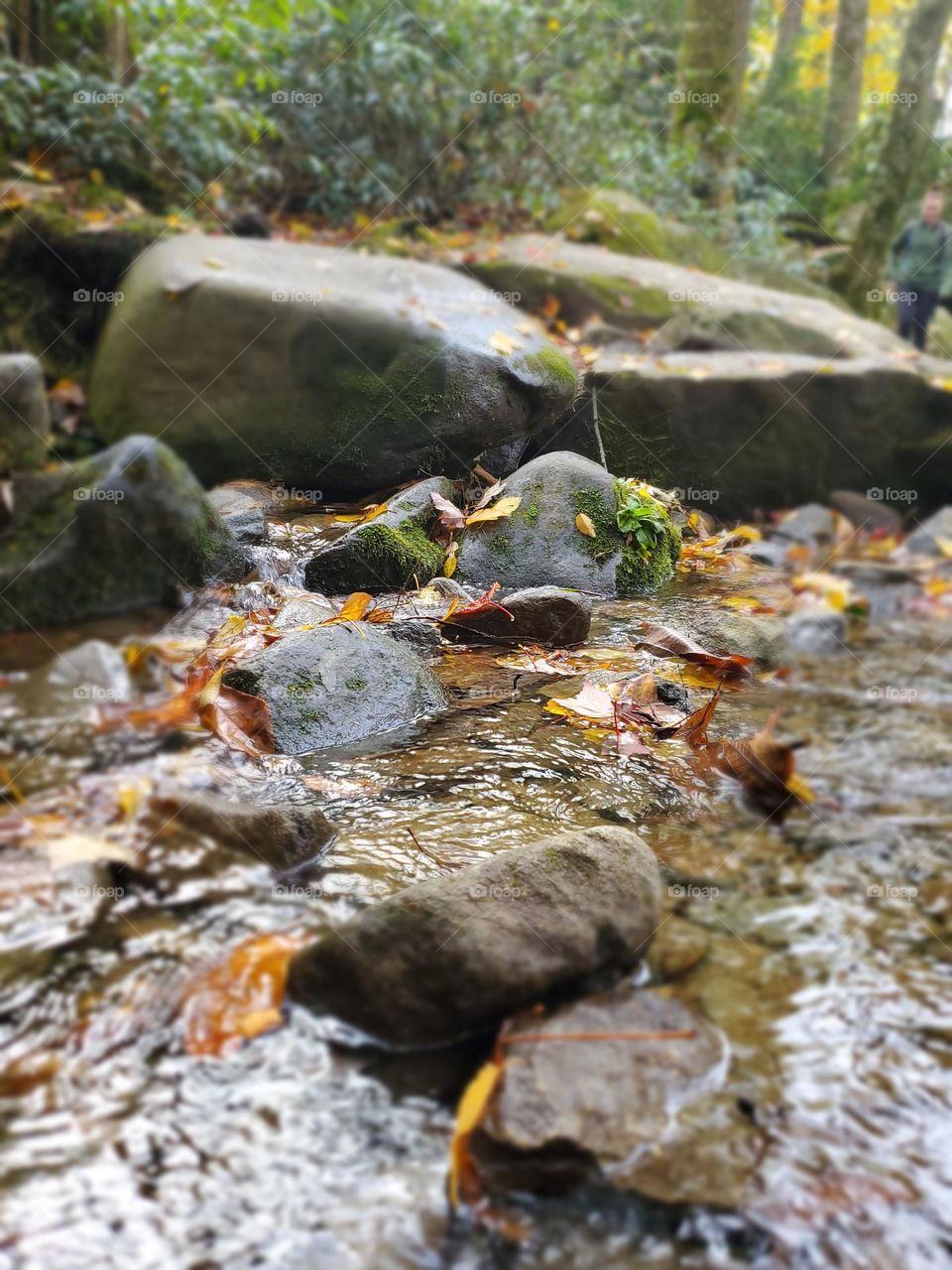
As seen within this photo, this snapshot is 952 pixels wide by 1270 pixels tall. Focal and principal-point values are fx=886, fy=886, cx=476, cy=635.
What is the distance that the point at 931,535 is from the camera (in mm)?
2486

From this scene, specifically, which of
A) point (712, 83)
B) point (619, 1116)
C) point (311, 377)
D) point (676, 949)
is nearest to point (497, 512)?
point (311, 377)

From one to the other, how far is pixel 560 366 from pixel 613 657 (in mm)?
1021

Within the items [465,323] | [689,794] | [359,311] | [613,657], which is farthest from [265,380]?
[689,794]

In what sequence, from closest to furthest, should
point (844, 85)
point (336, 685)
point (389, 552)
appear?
point (336, 685) < point (389, 552) < point (844, 85)

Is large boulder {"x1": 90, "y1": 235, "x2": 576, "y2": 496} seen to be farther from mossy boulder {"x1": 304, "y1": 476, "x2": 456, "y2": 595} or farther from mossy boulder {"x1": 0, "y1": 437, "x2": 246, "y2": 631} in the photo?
mossy boulder {"x1": 0, "y1": 437, "x2": 246, "y2": 631}

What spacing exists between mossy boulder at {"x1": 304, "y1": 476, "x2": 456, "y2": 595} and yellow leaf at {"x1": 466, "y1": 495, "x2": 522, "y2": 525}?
131 millimetres

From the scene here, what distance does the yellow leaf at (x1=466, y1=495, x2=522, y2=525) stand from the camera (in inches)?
117

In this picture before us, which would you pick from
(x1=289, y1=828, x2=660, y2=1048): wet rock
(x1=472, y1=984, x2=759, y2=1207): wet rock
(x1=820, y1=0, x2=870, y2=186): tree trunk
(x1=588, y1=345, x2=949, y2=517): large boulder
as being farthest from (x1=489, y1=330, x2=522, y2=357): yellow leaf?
(x1=820, y1=0, x2=870, y2=186): tree trunk

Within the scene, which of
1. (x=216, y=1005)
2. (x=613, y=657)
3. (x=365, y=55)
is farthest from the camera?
(x=365, y=55)

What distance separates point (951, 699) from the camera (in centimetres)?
203

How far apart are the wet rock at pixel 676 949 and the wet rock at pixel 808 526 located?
4.60 ft

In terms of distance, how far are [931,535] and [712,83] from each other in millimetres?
6382

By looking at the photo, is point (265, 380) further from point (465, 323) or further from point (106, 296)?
point (106, 296)

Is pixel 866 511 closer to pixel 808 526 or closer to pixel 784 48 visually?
pixel 808 526
